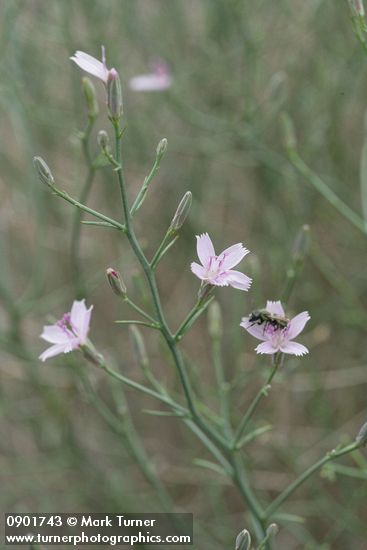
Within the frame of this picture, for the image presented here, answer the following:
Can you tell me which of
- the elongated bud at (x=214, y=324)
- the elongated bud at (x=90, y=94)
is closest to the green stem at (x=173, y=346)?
the elongated bud at (x=214, y=324)

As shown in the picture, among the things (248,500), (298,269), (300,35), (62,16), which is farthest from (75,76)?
(248,500)

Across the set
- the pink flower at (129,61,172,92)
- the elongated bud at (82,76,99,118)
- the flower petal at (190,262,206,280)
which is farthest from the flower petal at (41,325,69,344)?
the pink flower at (129,61,172,92)

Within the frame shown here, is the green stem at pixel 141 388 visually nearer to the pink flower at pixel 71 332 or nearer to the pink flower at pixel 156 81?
the pink flower at pixel 71 332

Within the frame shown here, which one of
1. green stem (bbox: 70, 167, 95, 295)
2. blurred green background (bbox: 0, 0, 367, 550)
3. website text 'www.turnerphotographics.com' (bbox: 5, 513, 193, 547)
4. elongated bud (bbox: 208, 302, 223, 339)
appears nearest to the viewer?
elongated bud (bbox: 208, 302, 223, 339)

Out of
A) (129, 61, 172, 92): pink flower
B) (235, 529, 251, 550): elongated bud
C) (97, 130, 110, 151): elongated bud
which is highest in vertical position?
(129, 61, 172, 92): pink flower

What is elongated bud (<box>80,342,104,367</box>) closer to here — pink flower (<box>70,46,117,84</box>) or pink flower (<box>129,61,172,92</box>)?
pink flower (<box>70,46,117,84</box>)

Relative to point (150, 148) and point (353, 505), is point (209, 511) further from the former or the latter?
point (150, 148)

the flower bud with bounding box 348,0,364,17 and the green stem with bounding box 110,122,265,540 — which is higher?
the flower bud with bounding box 348,0,364,17
